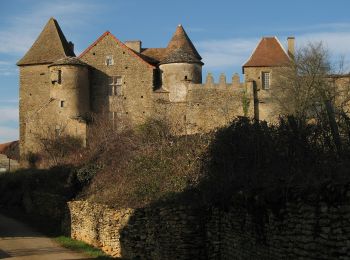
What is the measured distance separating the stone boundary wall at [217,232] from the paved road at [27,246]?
1233 millimetres

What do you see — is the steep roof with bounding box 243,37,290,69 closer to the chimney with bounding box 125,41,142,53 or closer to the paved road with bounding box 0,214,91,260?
the chimney with bounding box 125,41,142,53

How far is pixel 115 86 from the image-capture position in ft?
166

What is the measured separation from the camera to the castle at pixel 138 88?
49.0 meters

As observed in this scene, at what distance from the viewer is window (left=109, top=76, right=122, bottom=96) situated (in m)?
50.5

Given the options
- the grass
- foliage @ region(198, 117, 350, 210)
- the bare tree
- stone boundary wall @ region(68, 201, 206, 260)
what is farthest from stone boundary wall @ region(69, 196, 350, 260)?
the bare tree

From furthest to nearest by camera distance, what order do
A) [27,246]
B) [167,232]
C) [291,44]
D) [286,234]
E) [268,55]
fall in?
[291,44], [268,55], [27,246], [167,232], [286,234]

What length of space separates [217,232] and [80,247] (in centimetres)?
857

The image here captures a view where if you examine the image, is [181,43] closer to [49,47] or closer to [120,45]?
[120,45]

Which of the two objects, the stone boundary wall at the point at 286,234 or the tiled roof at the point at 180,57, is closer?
the stone boundary wall at the point at 286,234

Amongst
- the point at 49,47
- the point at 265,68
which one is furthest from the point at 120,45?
the point at 265,68

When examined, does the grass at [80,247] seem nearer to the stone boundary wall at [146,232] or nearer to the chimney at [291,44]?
the stone boundary wall at [146,232]

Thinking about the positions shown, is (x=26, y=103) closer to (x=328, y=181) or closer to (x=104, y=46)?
(x=104, y=46)

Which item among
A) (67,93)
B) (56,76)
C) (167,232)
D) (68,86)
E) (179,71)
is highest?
(179,71)

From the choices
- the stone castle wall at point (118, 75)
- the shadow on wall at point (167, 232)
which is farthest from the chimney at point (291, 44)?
the shadow on wall at point (167, 232)
